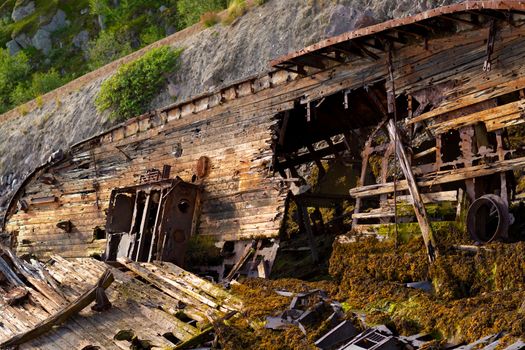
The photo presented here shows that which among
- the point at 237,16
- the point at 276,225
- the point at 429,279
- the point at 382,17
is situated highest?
the point at 237,16

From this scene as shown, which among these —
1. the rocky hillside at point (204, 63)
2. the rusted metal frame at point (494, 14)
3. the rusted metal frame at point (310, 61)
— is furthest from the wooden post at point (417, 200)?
the rocky hillside at point (204, 63)

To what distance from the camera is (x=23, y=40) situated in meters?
66.8

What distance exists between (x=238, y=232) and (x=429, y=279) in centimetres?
528

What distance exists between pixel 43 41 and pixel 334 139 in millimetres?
→ 51717

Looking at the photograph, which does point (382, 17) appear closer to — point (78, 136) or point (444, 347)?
point (444, 347)

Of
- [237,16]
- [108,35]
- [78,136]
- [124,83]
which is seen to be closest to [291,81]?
[237,16]

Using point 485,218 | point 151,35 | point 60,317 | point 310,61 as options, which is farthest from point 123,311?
point 151,35

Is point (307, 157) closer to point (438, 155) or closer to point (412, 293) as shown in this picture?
point (438, 155)

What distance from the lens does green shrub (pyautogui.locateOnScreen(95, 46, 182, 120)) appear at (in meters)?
30.1

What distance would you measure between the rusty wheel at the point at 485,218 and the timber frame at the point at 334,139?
0.29 meters

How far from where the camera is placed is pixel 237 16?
2947 cm

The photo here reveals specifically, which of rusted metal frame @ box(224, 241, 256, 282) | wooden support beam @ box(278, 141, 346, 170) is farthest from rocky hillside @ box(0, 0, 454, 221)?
rusted metal frame @ box(224, 241, 256, 282)

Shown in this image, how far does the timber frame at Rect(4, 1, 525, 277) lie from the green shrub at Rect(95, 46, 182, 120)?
972cm

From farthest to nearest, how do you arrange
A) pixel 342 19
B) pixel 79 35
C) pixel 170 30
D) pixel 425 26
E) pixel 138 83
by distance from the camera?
1. pixel 79 35
2. pixel 170 30
3. pixel 138 83
4. pixel 342 19
5. pixel 425 26
